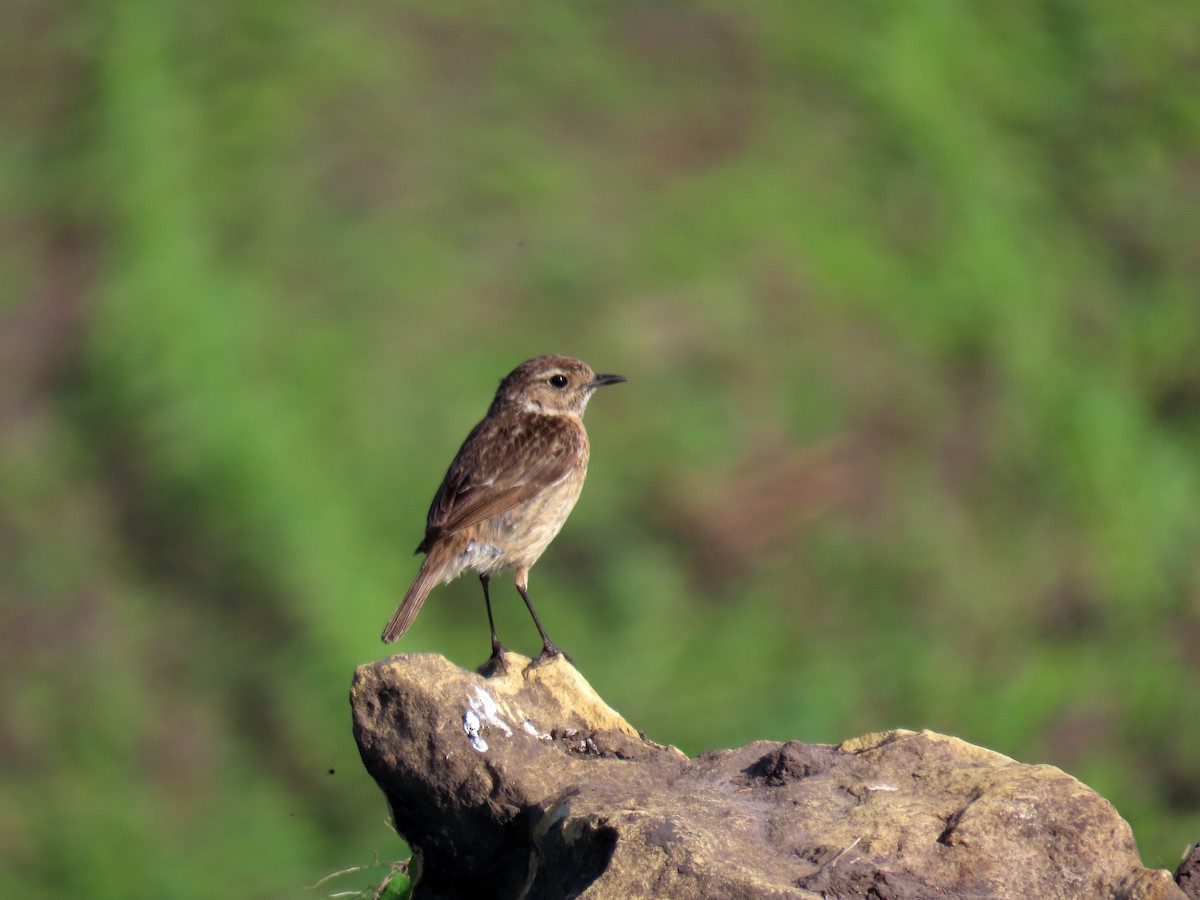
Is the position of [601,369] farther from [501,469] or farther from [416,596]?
[416,596]

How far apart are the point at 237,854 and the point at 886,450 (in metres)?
5.40

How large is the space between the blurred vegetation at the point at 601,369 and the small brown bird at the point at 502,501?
2.67 m

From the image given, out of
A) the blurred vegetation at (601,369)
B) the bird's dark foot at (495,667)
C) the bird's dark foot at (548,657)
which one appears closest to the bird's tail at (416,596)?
the bird's dark foot at (548,657)

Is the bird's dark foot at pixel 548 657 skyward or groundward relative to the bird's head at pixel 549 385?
groundward

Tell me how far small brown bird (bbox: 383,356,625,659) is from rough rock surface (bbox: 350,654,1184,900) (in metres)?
1.31

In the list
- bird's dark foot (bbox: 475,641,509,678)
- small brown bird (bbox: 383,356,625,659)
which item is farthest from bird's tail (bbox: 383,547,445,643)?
bird's dark foot (bbox: 475,641,509,678)

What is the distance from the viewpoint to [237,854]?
1018cm

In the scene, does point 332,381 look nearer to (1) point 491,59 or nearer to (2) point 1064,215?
(1) point 491,59

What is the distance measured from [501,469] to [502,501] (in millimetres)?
206

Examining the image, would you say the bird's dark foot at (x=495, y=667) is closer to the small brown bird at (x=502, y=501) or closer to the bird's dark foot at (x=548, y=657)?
the bird's dark foot at (x=548, y=657)

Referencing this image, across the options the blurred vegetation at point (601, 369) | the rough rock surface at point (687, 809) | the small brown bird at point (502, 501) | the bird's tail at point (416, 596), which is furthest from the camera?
the blurred vegetation at point (601, 369)

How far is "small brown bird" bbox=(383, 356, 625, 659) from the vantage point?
779 centimetres

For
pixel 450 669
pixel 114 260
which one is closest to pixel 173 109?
pixel 114 260

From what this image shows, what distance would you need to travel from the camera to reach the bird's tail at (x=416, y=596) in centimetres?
738
